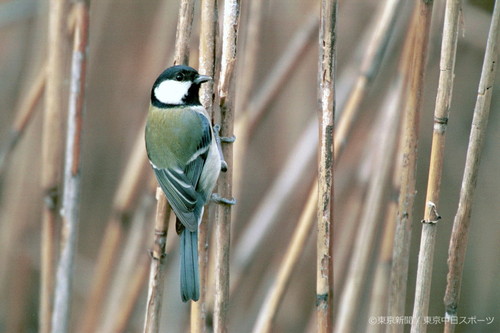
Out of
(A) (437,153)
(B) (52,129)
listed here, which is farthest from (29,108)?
(A) (437,153)

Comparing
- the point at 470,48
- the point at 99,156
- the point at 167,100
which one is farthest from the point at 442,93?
the point at 99,156

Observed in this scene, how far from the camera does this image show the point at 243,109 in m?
1.82

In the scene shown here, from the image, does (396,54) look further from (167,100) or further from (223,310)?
(223,310)

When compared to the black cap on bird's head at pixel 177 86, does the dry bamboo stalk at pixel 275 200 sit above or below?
below

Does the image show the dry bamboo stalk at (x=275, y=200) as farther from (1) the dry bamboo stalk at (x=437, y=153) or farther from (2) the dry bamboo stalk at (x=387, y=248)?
(1) the dry bamboo stalk at (x=437, y=153)

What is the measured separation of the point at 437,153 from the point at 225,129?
458mm

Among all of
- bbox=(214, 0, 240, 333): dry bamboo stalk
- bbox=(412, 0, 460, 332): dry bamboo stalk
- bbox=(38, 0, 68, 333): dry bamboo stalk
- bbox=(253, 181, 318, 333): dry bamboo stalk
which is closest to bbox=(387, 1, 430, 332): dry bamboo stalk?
bbox=(412, 0, 460, 332): dry bamboo stalk

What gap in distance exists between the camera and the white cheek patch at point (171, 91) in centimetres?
164

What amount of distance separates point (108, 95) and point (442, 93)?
1798mm

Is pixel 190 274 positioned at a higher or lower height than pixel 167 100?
lower

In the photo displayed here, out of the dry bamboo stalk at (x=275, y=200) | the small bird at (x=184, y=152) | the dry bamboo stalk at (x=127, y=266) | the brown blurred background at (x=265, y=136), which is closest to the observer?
the small bird at (x=184, y=152)

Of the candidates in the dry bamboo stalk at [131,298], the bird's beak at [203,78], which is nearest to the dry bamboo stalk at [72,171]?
the dry bamboo stalk at [131,298]

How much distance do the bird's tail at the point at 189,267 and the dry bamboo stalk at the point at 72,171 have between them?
1.19 ft

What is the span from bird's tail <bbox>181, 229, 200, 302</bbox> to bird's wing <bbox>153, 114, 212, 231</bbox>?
26mm
